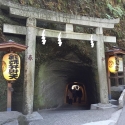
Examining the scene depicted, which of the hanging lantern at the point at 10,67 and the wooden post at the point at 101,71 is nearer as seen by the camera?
the hanging lantern at the point at 10,67

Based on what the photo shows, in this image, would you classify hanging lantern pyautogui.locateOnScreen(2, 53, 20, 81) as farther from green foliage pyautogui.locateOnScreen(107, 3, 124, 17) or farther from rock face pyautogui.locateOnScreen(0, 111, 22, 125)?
green foliage pyautogui.locateOnScreen(107, 3, 124, 17)

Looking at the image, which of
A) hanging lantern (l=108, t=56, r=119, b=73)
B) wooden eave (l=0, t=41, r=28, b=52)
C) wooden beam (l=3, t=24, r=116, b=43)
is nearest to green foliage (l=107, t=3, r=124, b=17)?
wooden beam (l=3, t=24, r=116, b=43)

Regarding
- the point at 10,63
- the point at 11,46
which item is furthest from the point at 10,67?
the point at 11,46

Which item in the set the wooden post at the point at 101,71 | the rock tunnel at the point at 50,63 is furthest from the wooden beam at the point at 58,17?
the rock tunnel at the point at 50,63

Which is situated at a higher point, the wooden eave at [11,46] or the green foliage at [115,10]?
the green foliage at [115,10]

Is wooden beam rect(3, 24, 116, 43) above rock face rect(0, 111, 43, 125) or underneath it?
above

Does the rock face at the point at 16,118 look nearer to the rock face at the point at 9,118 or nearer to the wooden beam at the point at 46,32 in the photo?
the rock face at the point at 9,118

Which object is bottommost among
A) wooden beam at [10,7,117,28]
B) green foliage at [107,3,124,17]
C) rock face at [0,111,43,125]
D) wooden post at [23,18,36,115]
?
rock face at [0,111,43,125]

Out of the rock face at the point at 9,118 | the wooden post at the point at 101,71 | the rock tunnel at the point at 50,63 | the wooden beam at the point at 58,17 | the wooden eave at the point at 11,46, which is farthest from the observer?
the wooden post at the point at 101,71

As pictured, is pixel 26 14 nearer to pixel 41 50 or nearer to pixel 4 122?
pixel 41 50

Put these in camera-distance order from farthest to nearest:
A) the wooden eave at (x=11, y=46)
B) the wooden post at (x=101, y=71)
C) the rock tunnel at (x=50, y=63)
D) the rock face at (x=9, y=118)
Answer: the wooden post at (x=101, y=71)
the rock tunnel at (x=50, y=63)
the wooden eave at (x=11, y=46)
the rock face at (x=9, y=118)

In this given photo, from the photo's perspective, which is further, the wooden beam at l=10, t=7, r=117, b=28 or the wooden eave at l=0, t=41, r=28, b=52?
the wooden beam at l=10, t=7, r=117, b=28

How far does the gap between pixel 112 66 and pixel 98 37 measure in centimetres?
174

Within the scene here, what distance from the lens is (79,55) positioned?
32.5ft
